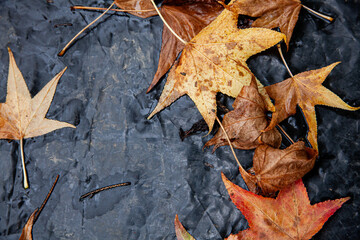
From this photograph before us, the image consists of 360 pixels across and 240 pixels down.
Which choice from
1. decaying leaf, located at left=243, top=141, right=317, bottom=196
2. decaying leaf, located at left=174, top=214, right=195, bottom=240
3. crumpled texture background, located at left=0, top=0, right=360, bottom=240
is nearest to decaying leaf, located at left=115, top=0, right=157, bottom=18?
crumpled texture background, located at left=0, top=0, right=360, bottom=240

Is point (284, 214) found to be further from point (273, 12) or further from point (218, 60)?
point (273, 12)

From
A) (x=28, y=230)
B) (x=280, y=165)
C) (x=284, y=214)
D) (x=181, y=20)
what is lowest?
(x=28, y=230)

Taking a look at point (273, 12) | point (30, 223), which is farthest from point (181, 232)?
point (273, 12)

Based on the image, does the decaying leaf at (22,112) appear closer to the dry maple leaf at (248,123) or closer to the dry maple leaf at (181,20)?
the dry maple leaf at (181,20)

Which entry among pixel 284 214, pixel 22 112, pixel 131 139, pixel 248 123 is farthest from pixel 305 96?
pixel 22 112

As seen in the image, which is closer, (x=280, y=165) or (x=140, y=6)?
(x=280, y=165)

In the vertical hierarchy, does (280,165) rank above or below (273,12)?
below
